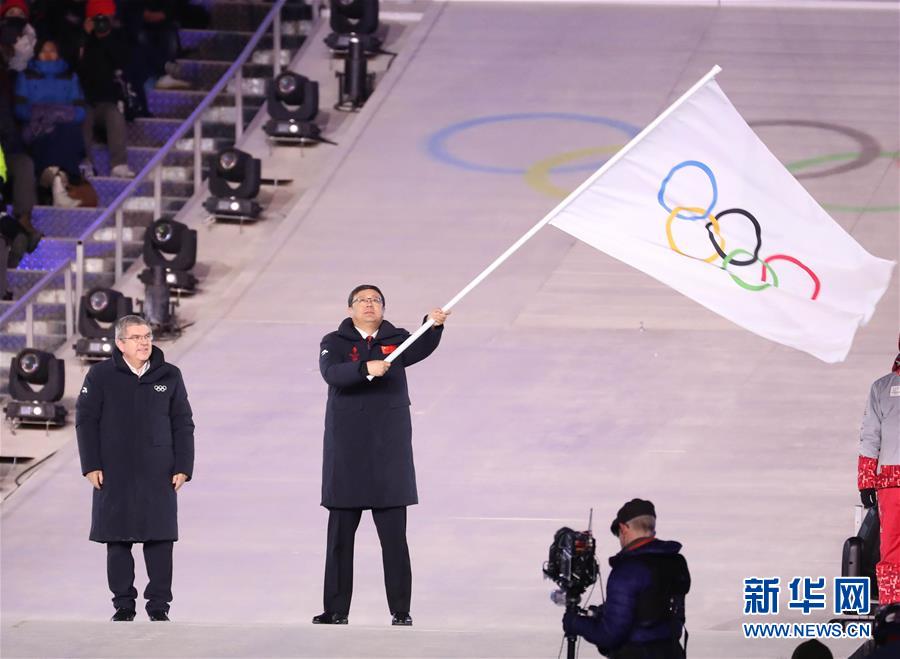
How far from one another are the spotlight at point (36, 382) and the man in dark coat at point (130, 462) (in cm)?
464

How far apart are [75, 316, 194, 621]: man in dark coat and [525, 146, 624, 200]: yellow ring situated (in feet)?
27.5

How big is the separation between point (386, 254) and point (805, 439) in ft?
15.2

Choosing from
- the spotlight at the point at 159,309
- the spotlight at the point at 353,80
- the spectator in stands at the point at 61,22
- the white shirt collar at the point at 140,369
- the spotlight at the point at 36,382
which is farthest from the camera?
the spotlight at the point at 353,80

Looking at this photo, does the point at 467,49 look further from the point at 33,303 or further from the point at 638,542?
the point at 638,542

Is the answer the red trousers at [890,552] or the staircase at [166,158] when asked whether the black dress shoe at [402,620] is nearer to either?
the red trousers at [890,552]

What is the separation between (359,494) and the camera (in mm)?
8773

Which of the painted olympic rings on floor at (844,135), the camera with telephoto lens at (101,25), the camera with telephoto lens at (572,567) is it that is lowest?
the camera with telephoto lens at (572,567)

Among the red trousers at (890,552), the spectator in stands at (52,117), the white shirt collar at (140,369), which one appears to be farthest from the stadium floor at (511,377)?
the spectator in stands at (52,117)

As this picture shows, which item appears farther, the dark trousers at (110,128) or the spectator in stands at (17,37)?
the spectator in stands at (17,37)

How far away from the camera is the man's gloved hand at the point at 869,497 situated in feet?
28.6

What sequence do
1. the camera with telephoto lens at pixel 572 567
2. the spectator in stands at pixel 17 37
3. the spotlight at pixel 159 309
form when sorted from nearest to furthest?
the camera with telephoto lens at pixel 572 567 < the spotlight at pixel 159 309 < the spectator in stands at pixel 17 37

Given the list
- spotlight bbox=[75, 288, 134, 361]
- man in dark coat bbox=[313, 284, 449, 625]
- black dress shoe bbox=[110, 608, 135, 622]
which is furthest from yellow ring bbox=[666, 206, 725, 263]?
spotlight bbox=[75, 288, 134, 361]

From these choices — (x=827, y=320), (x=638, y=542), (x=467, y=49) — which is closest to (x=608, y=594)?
(x=638, y=542)

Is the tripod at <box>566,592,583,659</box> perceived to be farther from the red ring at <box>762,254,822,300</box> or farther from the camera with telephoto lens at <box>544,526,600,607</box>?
the red ring at <box>762,254,822,300</box>
